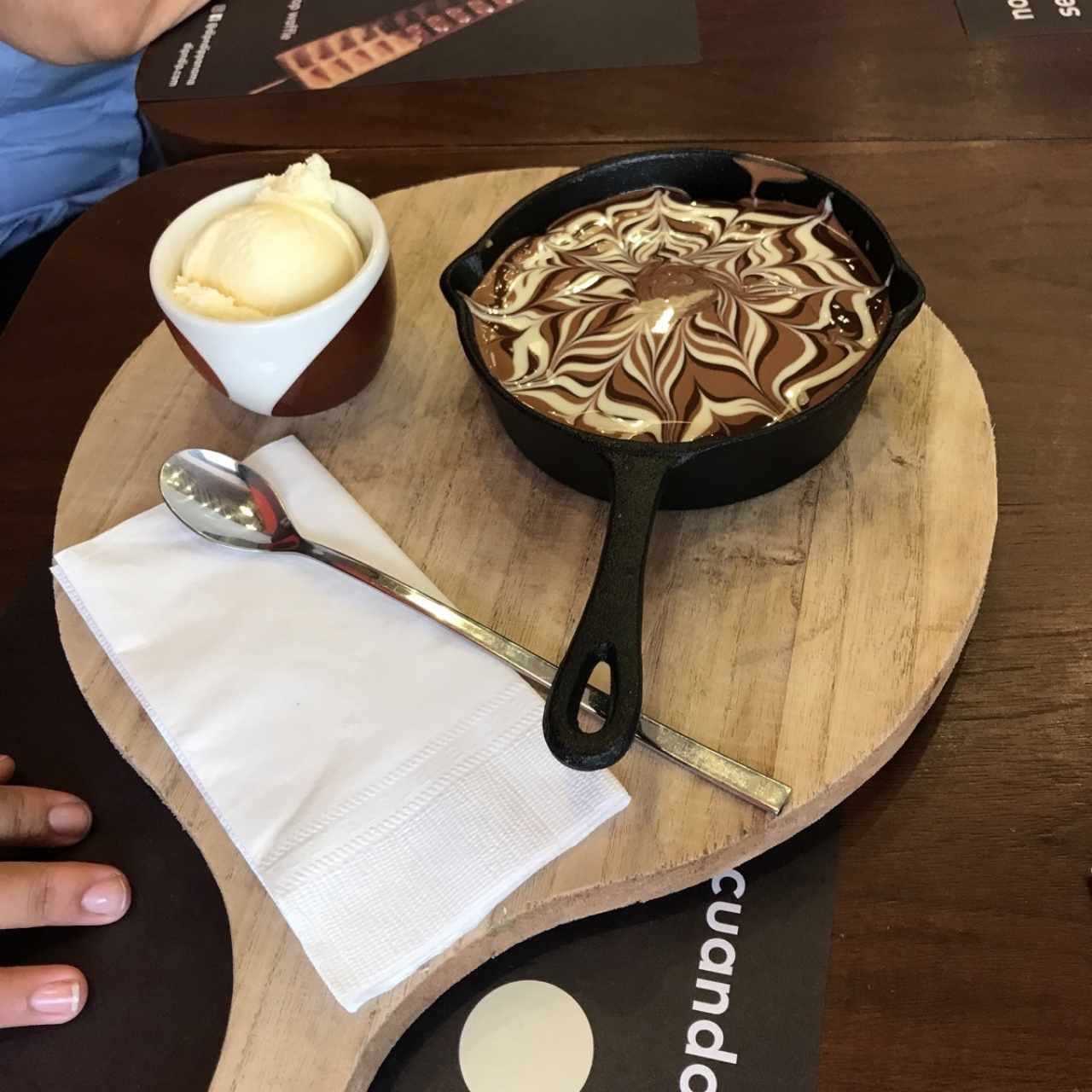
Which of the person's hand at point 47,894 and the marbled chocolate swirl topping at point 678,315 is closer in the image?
the person's hand at point 47,894

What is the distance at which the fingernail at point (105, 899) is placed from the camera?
0.80m

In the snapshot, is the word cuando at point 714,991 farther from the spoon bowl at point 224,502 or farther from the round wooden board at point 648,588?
the spoon bowl at point 224,502

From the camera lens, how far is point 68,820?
0.84 m

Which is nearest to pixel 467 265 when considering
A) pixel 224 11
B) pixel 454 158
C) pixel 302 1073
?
pixel 454 158

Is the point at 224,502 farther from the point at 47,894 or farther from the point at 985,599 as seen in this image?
the point at 985,599

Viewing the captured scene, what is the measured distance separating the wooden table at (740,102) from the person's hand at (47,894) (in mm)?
874

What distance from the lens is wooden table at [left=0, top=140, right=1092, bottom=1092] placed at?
0.70 metres

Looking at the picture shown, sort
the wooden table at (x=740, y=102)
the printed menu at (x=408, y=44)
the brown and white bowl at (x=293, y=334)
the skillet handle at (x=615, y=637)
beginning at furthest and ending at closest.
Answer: the printed menu at (x=408, y=44) < the wooden table at (x=740, y=102) < the brown and white bowl at (x=293, y=334) < the skillet handle at (x=615, y=637)

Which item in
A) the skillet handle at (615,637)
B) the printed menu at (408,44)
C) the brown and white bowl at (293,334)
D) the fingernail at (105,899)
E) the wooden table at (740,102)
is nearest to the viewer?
the skillet handle at (615,637)

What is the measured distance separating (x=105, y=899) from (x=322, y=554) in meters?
0.32

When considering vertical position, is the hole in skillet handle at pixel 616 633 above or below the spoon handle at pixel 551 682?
above

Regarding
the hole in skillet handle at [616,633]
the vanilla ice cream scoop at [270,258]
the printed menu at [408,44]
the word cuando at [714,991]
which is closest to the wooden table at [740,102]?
the printed menu at [408,44]

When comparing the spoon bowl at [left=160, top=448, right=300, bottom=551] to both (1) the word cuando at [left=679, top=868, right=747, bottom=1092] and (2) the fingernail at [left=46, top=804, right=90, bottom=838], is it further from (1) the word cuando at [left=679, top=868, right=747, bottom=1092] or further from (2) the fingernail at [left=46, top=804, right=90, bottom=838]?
(1) the word cuando at [left=679, top=868, right=747, bottom=1092]

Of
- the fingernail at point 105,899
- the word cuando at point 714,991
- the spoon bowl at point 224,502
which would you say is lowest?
the word cuando at point 714,991
